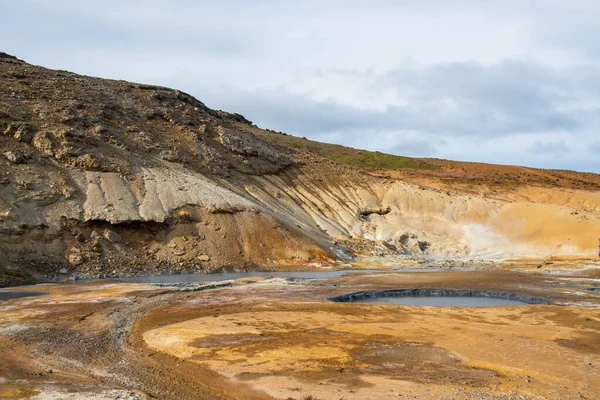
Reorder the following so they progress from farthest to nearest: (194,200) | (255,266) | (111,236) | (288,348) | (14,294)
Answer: (194,200) → (255,266) → (111,236) → (14,294) → (288,348)

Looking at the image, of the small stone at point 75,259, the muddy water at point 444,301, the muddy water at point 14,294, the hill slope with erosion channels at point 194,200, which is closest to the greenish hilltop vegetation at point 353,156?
the hill slope with erosion channels at point 194,200

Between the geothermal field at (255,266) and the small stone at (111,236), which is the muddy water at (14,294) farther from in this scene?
the small stone at (111,236)

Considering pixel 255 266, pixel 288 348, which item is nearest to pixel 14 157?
pixel 255 266

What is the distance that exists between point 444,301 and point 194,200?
924 inches

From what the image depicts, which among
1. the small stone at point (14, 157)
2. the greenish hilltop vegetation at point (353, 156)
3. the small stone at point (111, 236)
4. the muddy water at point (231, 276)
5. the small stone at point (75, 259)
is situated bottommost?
the muddy water at point (231, 276)

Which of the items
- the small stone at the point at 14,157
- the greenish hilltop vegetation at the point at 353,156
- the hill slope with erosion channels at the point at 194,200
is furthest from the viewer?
the greenish hilltop vegetation at the point at 353,156

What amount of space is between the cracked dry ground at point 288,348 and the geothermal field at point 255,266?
94 mm

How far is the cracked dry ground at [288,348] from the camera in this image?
11414mm

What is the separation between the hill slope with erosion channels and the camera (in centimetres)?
3584

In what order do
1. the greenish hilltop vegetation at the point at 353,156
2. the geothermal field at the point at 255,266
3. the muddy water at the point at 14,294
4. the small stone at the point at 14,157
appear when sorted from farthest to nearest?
the greenish hilltop vegetation at the point at 353,156, the small stone at the point at 14,157, the muddy water at the point at 14,294, the geothermal field at the point at 255,266

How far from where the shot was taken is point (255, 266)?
125ft

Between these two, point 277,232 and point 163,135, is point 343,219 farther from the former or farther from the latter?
point 163,135

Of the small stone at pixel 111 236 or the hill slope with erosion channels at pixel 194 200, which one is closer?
the hill slope with erosion channels at pixel 194 200

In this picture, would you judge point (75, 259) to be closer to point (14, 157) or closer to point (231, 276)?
point (231, 276)
